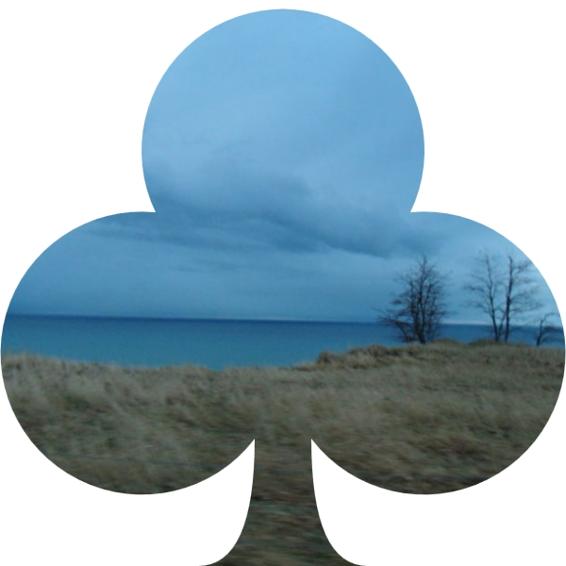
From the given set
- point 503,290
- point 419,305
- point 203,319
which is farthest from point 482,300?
point 203,319

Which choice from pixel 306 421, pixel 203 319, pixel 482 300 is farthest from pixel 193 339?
pixel 482 300

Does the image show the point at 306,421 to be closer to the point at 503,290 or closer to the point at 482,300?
the point at 482,300

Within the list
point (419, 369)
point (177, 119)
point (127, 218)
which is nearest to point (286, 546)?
point (419, 369)

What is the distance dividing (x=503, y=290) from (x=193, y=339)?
5.49ft

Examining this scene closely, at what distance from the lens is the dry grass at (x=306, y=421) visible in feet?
14.9

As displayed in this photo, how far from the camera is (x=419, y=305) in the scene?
4.57m

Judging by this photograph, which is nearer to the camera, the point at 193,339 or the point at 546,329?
the point at 546,329

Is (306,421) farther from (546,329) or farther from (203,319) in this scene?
(546,329)

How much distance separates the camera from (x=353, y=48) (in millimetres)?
4520

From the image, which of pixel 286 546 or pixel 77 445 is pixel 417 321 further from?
pixel 77 445

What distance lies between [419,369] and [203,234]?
4.45ft

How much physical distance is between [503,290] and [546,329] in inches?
11.9

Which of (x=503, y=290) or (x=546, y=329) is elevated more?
(x=503, y=290)

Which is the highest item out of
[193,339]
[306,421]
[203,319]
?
[203,319]
